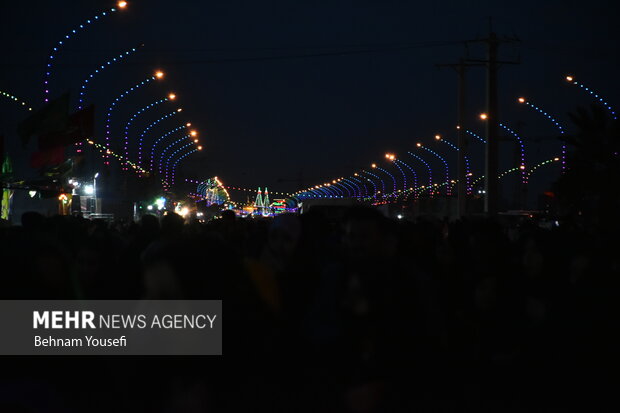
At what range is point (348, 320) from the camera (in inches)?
173

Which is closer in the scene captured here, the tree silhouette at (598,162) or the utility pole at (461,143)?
the tree silhouette at (598,162)

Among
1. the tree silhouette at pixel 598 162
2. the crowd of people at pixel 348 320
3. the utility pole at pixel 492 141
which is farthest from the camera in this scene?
the utility pole at pixel 492 141

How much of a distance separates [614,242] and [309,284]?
16.2 ft

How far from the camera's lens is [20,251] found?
452 centimetres

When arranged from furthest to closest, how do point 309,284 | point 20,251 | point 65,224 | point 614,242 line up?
point 65,224
point 614,242
point 309,284
point 20,251

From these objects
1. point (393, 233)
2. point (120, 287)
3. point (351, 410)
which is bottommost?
point (351, 410)

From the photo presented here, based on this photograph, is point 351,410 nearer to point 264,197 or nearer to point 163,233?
point 163,233

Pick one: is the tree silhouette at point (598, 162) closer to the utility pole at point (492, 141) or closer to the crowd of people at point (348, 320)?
the utility pole at point (492, 141)

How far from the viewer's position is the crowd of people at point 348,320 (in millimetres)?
4035

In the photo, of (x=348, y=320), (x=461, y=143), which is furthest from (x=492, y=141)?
(x=348, y=320)

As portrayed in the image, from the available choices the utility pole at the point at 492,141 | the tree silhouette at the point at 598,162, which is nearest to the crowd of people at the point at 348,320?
the tree silhouette at the point at 598,162

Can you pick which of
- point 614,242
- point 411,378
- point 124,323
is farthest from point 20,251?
point 614,242

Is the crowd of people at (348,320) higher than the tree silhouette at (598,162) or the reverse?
the reverse

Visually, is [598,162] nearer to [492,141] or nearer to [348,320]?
[492,141]
